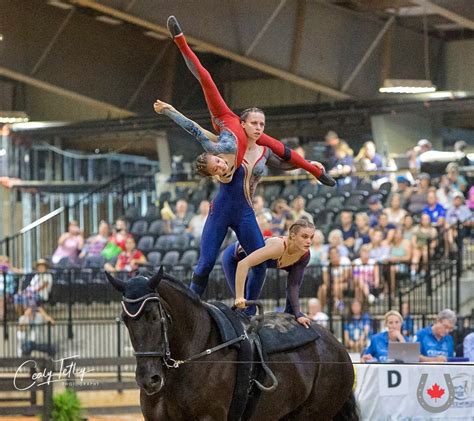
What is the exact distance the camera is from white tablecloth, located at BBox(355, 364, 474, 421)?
31.8 feet

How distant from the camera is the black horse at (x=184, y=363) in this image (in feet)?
21.9

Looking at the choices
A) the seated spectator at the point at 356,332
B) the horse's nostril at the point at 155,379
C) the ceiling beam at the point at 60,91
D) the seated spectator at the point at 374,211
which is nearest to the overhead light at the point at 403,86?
the seated spectator at the point at 374,211

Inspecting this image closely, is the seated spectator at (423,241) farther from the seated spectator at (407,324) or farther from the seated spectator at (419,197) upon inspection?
the seated spectator at (419,197)

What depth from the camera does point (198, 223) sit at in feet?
64.7

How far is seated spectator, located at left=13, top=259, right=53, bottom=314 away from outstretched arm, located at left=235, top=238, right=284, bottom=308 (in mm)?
10315

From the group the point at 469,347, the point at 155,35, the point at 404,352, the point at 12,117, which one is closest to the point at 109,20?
the point at 155,35

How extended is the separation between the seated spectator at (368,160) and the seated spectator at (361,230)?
2860 mm

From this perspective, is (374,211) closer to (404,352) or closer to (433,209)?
(433,209)

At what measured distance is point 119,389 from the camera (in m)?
14.6

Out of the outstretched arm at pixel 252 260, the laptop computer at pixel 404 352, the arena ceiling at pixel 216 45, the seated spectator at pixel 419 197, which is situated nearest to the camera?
the outstretched arm at pixel 252 260

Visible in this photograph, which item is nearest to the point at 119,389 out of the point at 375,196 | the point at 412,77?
the point at 375,196

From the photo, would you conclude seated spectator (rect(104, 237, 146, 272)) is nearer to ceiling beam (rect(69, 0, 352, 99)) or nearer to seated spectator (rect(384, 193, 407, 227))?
ceiling beam (rect(69, 0, 352, 99))

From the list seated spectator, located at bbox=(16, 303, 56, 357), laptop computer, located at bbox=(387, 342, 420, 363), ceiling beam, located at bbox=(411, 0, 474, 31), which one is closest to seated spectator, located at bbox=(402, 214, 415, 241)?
ceiling beam, located at bbox=(411, 0, 474, 31)

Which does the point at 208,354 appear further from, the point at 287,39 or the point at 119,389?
the point at 287,39
